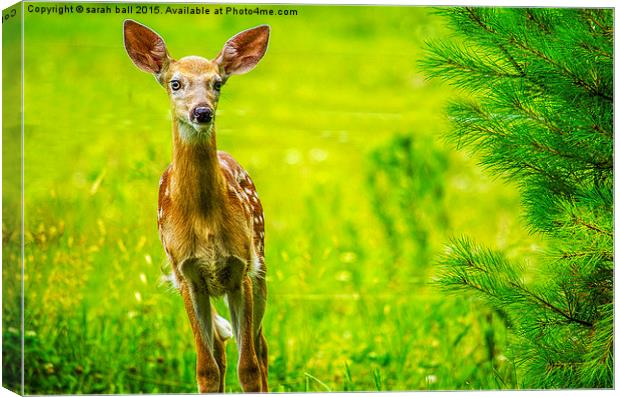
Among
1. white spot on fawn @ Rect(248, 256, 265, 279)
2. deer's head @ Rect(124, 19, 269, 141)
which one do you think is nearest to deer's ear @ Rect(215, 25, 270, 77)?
deer's head @ Rect(124, 19, 269, 141)

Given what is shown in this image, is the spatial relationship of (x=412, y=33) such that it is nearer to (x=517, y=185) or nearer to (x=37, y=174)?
(x=517, y=185)

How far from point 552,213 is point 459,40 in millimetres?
749

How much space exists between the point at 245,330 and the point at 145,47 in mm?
815

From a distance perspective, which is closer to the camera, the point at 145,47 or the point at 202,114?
the point at 202,114

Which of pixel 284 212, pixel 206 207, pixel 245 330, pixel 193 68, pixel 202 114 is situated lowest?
pixel 245 330

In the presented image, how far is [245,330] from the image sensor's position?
2.96 m

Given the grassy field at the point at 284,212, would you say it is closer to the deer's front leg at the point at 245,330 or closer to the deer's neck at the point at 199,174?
the deer's neck at the point at 199,174

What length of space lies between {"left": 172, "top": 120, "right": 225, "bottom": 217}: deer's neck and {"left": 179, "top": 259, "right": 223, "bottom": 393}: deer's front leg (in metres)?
0.15

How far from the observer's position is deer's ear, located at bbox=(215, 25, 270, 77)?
114 inches

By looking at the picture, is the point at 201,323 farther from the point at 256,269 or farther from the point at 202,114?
the point at 202,114

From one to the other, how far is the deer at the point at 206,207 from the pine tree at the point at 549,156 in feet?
2.03

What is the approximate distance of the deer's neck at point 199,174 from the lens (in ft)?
9.30

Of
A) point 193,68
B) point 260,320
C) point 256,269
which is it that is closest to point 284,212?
point 260,320

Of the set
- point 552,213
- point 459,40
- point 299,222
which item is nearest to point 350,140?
point 299,222
